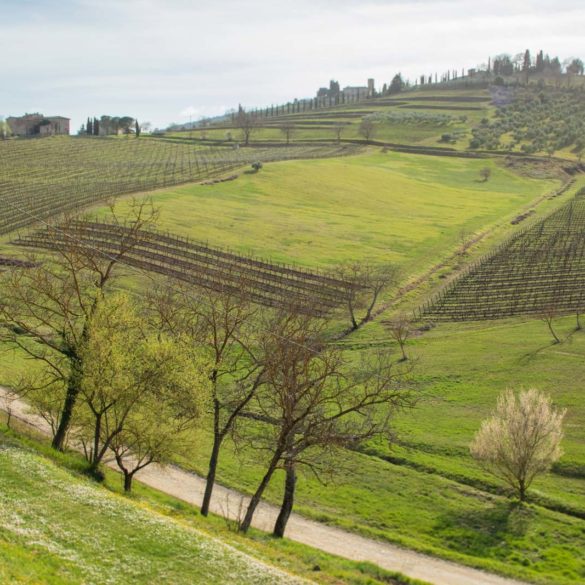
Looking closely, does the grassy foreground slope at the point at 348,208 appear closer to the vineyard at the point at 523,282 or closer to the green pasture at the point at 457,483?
the vineyard at the point at 523,282

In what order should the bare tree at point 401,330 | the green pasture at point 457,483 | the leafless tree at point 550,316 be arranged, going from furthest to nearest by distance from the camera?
1. the bare tree at point 401,330
2. the leafless tree at point 550,316
3. the green pasture at point 457,483

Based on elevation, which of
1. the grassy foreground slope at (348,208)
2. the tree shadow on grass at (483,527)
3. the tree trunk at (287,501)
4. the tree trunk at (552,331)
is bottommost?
the tree shadow on grass at (483,527)

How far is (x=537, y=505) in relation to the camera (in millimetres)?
37312

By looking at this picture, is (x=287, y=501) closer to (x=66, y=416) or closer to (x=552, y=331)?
(x=66, y=416)

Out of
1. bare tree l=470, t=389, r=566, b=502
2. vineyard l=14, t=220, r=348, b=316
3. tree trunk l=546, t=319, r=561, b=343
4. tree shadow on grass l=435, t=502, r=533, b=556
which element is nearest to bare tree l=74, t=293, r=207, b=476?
tree shadow on grass l=435, t=502, r=533, b=556

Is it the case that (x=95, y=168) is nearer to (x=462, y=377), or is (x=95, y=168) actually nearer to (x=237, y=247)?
(x=237, y=247)

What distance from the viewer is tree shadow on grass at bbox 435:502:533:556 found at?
3397cm

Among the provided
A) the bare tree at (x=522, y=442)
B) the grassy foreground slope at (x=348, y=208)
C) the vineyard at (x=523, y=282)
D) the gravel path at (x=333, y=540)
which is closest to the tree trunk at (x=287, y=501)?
the gravel path at (x=333, y=540)

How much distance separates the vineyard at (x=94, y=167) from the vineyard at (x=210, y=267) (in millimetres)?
7402

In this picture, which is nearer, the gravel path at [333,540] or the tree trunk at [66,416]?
the gravel path at [333,540]

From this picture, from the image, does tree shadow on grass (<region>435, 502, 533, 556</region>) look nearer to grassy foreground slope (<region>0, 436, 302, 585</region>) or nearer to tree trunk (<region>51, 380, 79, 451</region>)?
grassy foreground slope (<region>0, 436, 302, 585</region>)

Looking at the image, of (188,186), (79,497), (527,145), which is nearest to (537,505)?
(79,497)

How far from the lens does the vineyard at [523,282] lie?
70062mm

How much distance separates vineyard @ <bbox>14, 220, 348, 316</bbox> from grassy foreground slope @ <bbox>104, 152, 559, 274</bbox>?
14.0ft
